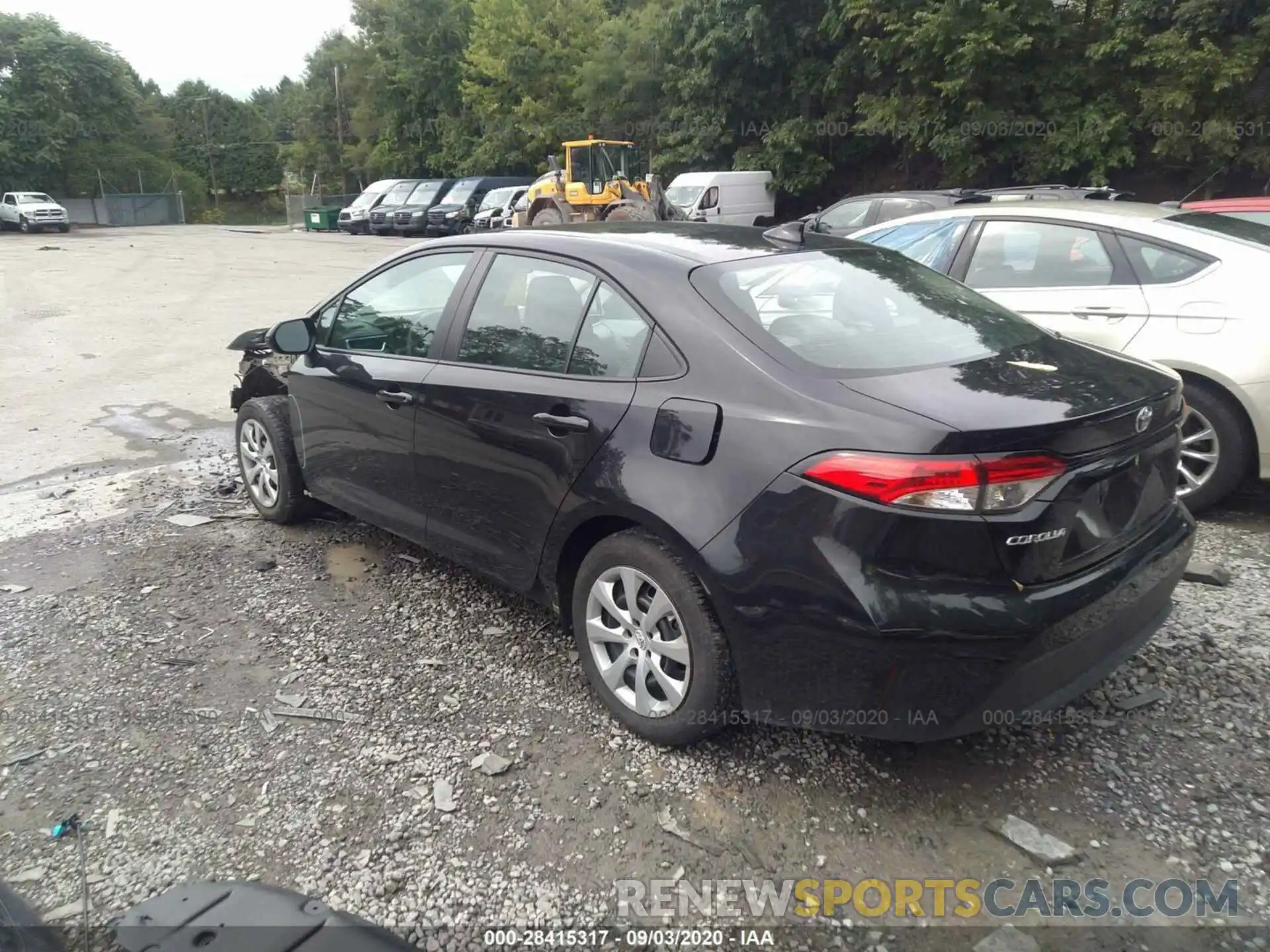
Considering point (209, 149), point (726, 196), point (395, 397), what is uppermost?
point (209, 149)

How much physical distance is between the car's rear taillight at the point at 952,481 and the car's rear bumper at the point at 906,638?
0.19m

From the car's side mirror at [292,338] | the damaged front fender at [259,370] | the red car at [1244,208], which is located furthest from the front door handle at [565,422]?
the red car at [1244,208]

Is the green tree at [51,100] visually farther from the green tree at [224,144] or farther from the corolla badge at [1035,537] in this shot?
the corolla badge at [1035,537]

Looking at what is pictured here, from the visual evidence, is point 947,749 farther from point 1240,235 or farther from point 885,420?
point 1240,235

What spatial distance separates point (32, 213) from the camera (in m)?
39.3

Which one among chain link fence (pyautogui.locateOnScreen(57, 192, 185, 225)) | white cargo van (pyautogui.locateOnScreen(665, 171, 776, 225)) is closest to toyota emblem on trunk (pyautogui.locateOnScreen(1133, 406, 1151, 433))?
white cargo van (pyautogui.locateOnScreen(665, 171, 776, 225))

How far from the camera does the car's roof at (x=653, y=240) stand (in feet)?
10.9

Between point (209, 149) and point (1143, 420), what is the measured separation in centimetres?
7363

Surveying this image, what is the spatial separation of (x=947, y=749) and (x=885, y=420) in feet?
3.99

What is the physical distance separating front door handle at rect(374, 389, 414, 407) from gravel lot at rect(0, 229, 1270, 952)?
917mm

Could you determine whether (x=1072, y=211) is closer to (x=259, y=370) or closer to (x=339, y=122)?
(x=259, y=370)

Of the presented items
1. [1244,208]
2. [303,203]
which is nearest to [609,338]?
[1244,208]

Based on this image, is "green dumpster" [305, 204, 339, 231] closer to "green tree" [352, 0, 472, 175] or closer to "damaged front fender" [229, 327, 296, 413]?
"green tree" [352, 0, 472, 175]

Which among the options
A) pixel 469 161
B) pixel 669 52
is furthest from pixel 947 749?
pixel 469 161
